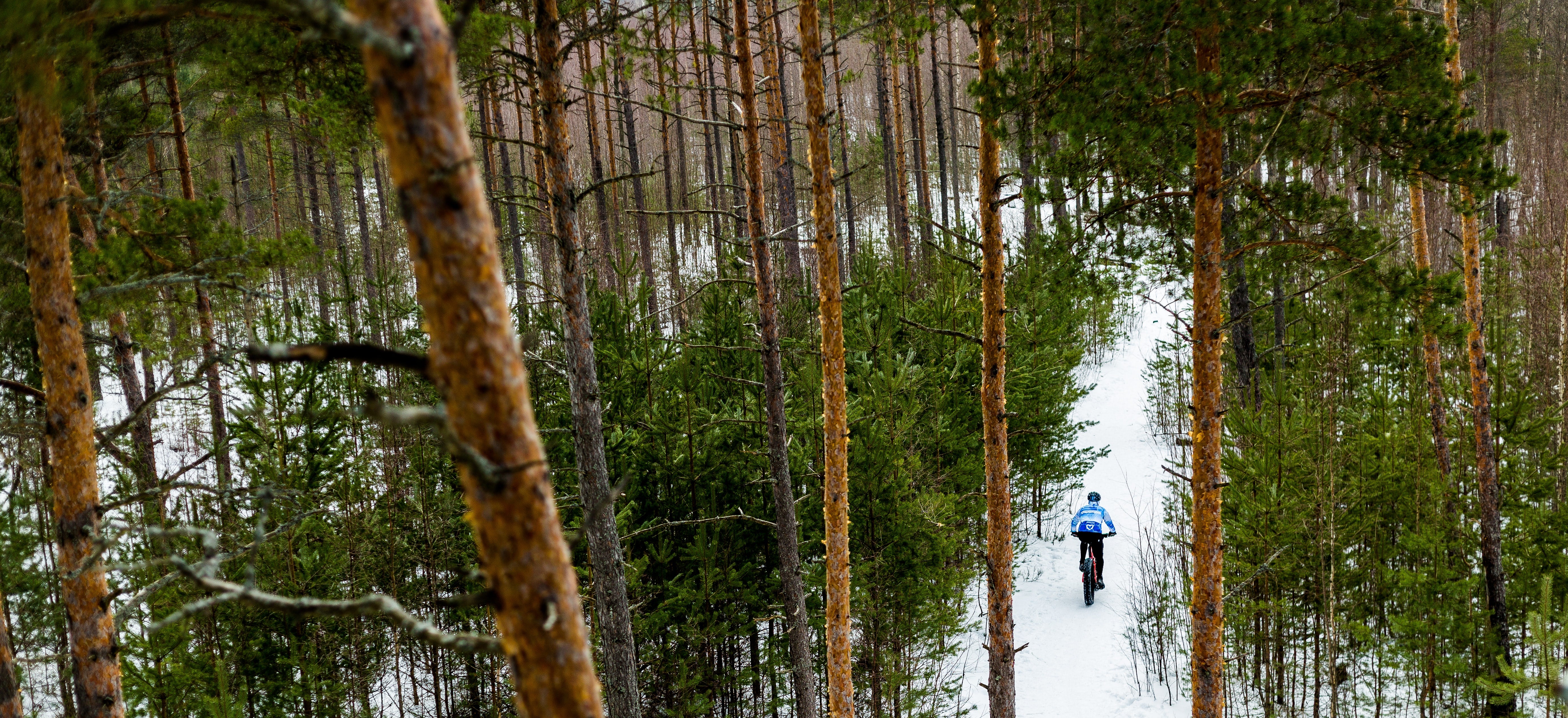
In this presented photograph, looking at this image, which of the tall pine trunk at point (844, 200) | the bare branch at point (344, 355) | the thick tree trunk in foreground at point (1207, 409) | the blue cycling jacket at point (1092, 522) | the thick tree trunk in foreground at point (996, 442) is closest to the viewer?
the bare branch at point (344, 355)

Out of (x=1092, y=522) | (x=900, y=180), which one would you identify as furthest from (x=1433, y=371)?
(x=900, y=180)

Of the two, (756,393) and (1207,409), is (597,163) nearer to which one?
(756,393)

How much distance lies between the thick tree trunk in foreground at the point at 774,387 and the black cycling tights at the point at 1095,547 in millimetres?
5601

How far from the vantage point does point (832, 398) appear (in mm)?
6863

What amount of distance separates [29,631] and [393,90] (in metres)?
12.3

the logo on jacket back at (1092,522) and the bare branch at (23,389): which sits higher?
the bare branch at (23,389)

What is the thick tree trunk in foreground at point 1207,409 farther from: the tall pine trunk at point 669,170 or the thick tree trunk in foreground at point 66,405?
the thick tree trunk in foreground at point 66,405

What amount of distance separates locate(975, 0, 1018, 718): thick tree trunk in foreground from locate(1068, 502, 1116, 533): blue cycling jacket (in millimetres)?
4919

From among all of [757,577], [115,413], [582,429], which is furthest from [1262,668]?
[115,413]

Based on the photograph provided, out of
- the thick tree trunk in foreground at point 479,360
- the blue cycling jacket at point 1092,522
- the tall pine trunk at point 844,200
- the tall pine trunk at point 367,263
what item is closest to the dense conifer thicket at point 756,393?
the thick tree trunk in foreground at point 479,360

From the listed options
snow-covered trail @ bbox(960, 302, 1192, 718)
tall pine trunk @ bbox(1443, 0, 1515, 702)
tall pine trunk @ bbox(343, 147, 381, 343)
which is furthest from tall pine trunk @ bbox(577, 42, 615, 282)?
tall pine trunk @ bbox(1443, 0, 1515, 702)

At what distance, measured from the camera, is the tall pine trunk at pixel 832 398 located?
6.43m

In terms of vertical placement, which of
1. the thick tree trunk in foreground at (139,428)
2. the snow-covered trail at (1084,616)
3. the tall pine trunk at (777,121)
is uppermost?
the tall pine trunk at (777,121)

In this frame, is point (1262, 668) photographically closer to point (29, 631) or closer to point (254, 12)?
point (254, 12)
